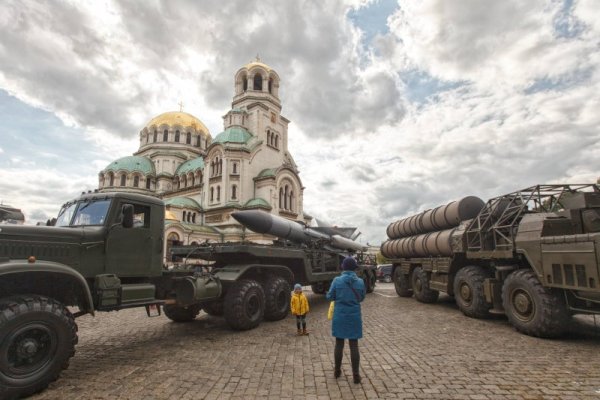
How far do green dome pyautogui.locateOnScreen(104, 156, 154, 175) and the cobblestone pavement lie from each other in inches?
1862

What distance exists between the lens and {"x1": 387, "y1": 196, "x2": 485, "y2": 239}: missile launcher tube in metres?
10.7

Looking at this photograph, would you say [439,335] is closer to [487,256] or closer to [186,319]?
[487,256]

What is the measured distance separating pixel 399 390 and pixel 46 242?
18.3ft

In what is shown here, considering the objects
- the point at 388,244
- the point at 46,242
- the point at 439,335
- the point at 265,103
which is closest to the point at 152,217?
the point at 46,242

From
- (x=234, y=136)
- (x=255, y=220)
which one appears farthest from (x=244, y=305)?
(x=234, y=136)

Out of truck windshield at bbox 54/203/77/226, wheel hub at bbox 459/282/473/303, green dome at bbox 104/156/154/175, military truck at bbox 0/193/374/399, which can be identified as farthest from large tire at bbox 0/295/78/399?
green dome at bbox 104/156/154/175

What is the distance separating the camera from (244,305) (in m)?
7.82

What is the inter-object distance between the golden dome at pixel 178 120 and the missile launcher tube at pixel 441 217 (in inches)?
1926

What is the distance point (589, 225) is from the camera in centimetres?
661

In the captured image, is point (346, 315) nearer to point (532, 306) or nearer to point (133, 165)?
point (532, 306)

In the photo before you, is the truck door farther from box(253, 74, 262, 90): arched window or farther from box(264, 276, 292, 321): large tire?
box(253, 74, 262, 90): arched window

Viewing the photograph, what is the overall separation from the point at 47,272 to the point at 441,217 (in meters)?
10.8

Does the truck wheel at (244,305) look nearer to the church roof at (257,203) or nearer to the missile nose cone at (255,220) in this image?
the missile nose cone at (255,220)

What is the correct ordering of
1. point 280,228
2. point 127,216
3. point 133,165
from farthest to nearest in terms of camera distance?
point 133,165 → point 280,228 → point 127,216
